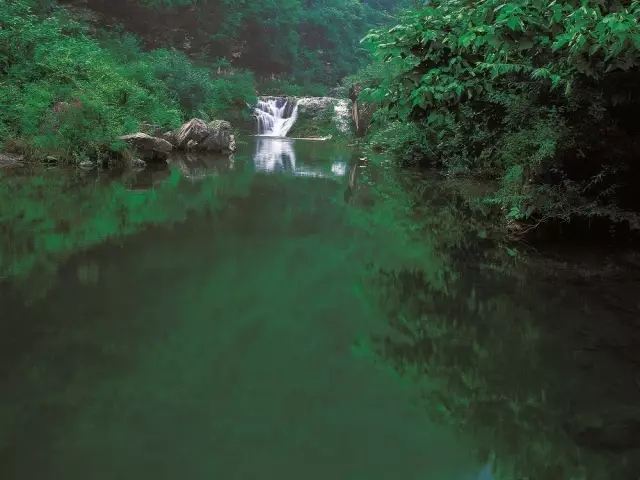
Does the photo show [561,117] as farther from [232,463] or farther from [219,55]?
[219,55]

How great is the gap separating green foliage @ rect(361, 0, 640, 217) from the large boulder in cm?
1363

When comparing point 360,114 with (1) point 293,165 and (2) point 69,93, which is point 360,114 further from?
(2) point 69,93

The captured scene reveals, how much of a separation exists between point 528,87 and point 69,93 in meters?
12.5

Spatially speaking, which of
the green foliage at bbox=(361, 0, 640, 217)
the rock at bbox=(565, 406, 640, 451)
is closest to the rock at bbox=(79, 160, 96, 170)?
the green foliage at bbox=(361, 0, 640, 217)

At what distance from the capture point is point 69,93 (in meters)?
15.9

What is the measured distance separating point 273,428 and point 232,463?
359mm

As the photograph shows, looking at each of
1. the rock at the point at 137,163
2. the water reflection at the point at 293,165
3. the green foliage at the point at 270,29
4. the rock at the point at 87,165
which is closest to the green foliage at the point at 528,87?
the water reflection at the point at 293,165

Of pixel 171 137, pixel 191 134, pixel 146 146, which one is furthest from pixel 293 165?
pixel 171 137

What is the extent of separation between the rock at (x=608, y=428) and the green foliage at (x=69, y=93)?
13345 millimetres

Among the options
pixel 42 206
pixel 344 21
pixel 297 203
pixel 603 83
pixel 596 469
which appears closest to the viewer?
pixel 596 469

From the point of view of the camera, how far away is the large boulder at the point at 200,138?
66.6 feet

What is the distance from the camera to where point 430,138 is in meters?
16.6

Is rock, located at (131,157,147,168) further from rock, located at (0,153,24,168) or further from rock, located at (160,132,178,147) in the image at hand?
rock, located at (160,132,178,147)

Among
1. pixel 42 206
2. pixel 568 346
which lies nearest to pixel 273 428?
pixel 568 346
